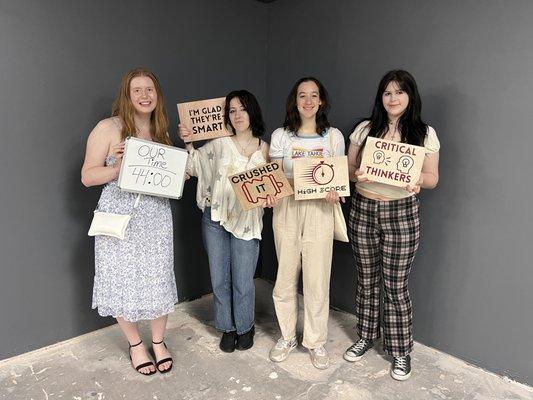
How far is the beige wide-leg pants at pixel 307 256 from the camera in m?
1.95

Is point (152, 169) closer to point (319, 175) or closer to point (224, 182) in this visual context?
point (224, 182)

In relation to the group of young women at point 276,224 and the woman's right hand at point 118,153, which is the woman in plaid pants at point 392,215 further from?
the woman's right hand at point 118,153

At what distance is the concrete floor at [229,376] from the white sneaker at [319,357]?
0.03 metres

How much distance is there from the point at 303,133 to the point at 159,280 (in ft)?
3.20

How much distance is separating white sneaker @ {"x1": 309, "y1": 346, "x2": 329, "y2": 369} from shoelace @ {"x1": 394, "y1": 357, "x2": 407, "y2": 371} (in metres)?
0.34

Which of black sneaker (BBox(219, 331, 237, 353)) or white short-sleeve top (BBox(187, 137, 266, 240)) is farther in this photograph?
black sneaker (BBox(219, 331, 237, 353))

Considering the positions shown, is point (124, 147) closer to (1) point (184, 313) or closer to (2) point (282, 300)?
(2) point (282, 300)

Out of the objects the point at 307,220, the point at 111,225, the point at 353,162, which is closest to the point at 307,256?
the point at 307,220

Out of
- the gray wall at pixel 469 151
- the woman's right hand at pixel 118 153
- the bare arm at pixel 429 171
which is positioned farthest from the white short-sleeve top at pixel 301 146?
the woman's right hand at pixel 118 153

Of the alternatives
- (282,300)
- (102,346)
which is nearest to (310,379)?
(282,300)

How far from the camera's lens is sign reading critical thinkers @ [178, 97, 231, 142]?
2.00 meters

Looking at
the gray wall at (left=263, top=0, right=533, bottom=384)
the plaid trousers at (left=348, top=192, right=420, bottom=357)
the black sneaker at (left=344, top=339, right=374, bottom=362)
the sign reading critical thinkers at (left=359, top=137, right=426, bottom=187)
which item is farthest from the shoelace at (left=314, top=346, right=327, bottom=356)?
the sign reading critical thinkers at (left=359, top=137, right=426, bottom=187)

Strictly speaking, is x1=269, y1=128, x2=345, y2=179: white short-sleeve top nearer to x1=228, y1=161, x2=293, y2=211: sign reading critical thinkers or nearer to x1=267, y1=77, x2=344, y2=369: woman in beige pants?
x1=267, y1=77, x2=344, y2=369: woman in beige pants

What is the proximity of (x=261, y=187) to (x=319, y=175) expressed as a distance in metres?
0.27
